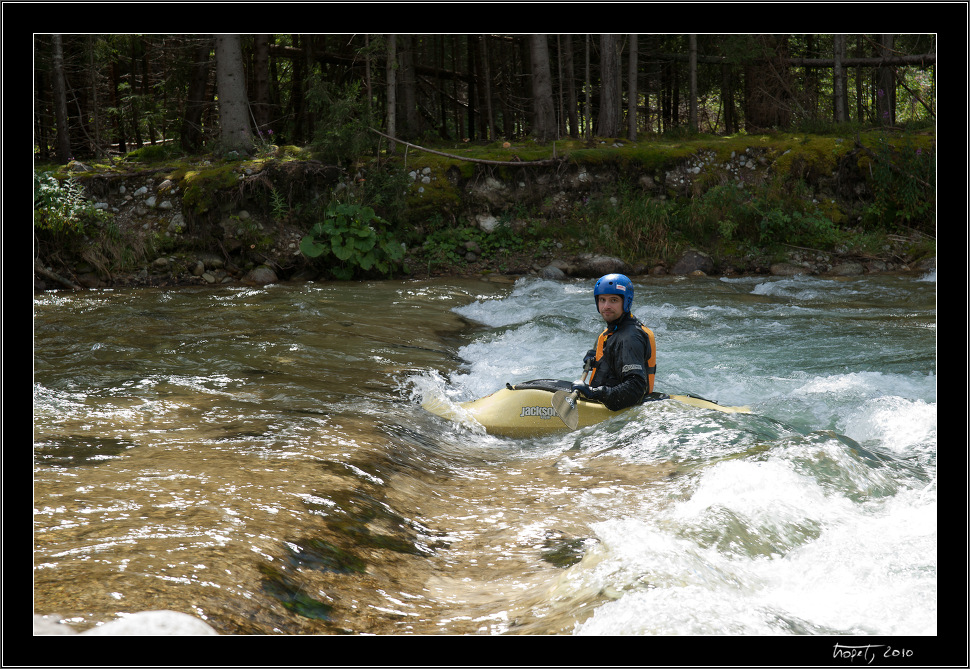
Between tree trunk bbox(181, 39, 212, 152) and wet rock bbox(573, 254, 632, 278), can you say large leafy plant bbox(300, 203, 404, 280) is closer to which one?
wet rock bbox(573, 254, 632, 278)

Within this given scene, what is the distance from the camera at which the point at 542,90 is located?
1423 cm

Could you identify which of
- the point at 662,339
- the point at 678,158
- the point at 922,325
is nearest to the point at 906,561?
the point at 662,339

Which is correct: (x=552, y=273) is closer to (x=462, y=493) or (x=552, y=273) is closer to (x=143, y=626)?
(x=462, y=493)

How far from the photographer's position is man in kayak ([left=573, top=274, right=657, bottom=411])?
5008mm

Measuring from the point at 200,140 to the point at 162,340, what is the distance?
32.7 ft

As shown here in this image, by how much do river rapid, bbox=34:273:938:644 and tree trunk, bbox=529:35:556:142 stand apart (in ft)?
27.0

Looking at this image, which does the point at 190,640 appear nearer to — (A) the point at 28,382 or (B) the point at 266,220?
(A) the point at 28,382

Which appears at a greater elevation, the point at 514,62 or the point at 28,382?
the point at 514,62

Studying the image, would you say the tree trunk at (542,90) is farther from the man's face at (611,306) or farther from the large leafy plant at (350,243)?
the man's face at (611,306)

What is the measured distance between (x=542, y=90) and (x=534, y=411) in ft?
34.5

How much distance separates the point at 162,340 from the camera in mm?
7148

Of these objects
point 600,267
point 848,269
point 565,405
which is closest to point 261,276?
point 600,267

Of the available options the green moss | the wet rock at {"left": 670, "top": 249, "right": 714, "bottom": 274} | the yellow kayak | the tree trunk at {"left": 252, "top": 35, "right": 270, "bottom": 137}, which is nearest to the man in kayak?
the yellow kayak

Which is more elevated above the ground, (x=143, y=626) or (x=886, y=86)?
(x=886, y=86)
